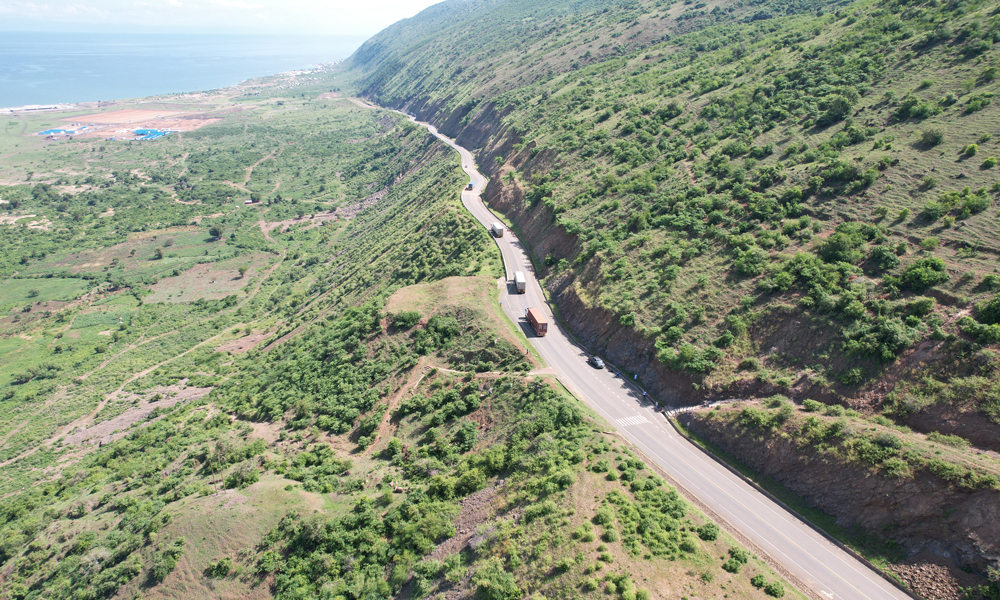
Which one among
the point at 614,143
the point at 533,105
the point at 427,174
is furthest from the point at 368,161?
the point at 614,143

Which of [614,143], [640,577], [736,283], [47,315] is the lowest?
[47,315]

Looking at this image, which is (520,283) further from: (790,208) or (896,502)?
(896,502)

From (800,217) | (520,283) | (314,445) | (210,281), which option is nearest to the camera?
(314,445)

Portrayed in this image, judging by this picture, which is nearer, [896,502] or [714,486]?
[896,502]

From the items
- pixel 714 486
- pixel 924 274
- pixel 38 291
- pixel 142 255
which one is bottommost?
pixel 38 291

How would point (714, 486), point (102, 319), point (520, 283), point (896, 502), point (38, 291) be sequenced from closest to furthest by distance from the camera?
point (896, 502) → point (714, 486) → point (520, 283) → point (102, 319) → point (38, 291)

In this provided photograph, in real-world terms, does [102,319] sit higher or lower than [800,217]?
lower

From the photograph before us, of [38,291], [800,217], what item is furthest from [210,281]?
[800,217]

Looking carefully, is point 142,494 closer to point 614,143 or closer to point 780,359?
point 780,359
